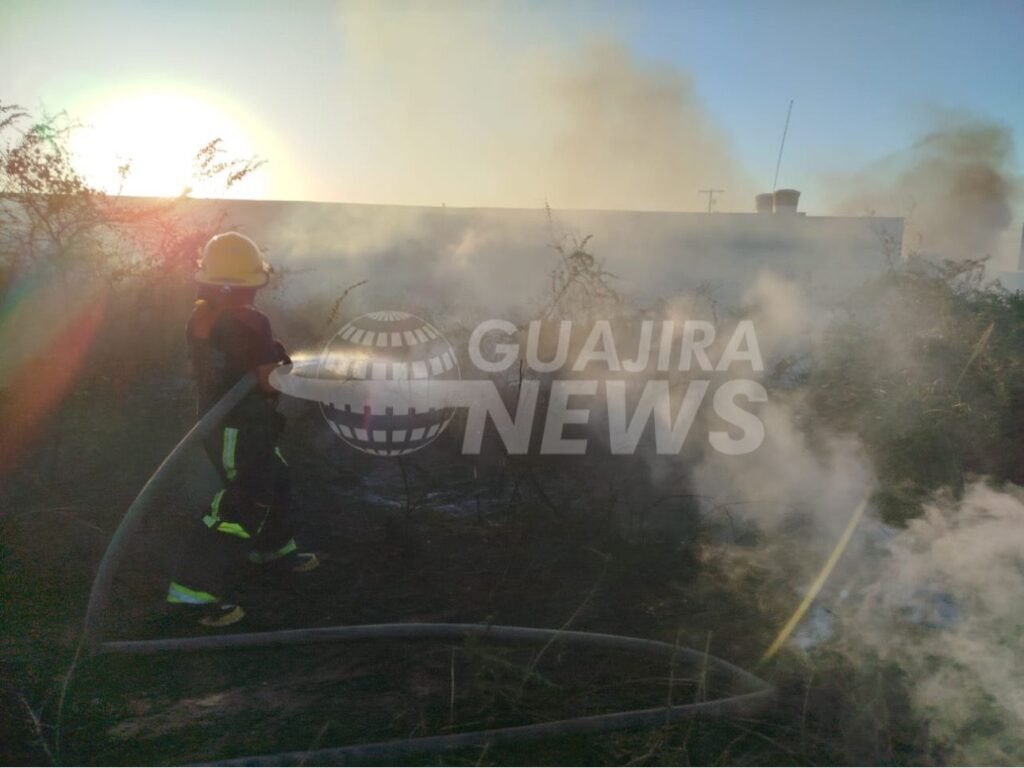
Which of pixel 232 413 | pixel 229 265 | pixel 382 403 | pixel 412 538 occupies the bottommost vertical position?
pixel 412 538

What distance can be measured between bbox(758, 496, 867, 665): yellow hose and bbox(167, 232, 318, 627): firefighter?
97.6 inches

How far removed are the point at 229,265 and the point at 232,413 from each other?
2.45ft

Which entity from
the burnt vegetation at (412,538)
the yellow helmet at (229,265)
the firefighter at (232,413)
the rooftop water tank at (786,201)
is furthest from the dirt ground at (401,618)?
the rooftop water tank at (786,201)

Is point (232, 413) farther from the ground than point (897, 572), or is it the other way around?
point (232, 413)

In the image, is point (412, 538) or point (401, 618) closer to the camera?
point (401, 618)

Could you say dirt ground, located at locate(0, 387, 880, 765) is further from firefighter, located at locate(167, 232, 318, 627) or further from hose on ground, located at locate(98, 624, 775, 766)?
firefighter, located at locate(167, 232, 318, 627)

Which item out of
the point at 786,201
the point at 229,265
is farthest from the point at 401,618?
the point at 786,201

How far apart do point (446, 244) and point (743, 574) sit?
9.81 m

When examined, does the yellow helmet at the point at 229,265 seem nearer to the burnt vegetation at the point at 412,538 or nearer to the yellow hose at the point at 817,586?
the burnt vegetation at the point at 412,538

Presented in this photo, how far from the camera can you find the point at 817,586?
12.8ft

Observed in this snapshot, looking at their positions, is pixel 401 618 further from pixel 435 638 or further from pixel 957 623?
pixel 957 623

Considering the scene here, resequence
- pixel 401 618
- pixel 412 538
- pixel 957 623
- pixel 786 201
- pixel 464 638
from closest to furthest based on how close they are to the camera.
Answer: pixel 464 638 < pixel 957 623 < pixel 401 618 < pixel 412 538 < pixel 786 201

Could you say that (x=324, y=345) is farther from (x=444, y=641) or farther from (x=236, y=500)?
(x=444, y=641)

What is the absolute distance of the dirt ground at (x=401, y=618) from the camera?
8.66ft
